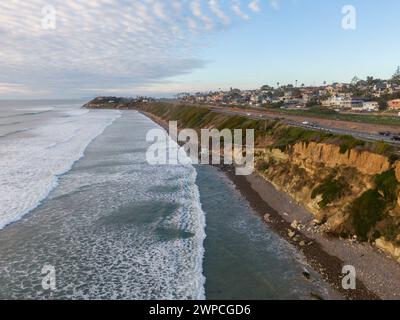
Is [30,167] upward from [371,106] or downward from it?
downward

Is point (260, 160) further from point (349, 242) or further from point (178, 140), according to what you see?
point (178, 140)

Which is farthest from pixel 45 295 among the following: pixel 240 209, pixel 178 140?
pixel 178 140

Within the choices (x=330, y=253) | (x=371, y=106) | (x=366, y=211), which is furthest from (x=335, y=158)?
(x=371, y=106)

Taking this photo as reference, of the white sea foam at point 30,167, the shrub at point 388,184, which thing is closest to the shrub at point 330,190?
the shrub at point 388,184

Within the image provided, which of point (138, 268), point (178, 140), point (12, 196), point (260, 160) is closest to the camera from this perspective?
point (138, 268)

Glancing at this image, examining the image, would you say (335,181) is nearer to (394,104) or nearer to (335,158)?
(335,158)

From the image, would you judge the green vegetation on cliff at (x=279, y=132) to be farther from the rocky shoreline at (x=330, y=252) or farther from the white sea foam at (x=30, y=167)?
the white sea foam at (x=30, y=167)

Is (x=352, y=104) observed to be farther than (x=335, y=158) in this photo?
Yes
